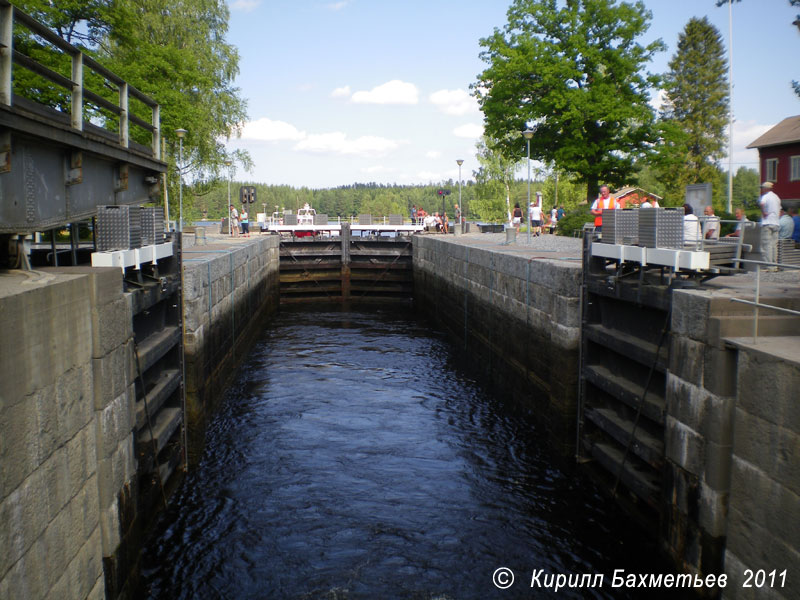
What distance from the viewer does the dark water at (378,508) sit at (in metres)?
7.32

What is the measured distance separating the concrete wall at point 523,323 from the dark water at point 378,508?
25.8 inches

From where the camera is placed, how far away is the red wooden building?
117ft

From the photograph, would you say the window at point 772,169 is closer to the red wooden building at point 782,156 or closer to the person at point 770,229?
the red wooden building at point 782,156

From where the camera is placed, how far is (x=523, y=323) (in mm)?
13250

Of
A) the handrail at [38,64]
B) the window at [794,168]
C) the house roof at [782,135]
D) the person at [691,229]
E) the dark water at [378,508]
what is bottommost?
the dark water at [378,508]

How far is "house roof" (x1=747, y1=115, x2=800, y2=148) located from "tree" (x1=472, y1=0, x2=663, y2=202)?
25.9 ft

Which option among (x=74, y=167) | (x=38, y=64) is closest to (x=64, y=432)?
(x=74, y=167)

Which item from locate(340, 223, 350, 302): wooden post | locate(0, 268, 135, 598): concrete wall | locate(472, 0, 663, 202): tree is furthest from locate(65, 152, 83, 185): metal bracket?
locate(472, 0, 663, 202): tree

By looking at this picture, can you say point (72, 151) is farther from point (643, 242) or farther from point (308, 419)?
point (308, 419)

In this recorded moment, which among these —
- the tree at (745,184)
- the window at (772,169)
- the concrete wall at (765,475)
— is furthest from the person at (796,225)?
the tree at (745,184)

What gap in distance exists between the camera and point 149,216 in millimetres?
8531

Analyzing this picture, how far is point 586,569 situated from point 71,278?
5577 millimetres

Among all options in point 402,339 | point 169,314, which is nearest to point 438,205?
point 402,339

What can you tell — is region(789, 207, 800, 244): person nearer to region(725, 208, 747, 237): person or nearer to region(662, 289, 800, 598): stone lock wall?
region(725, 208, 747, 237): person
